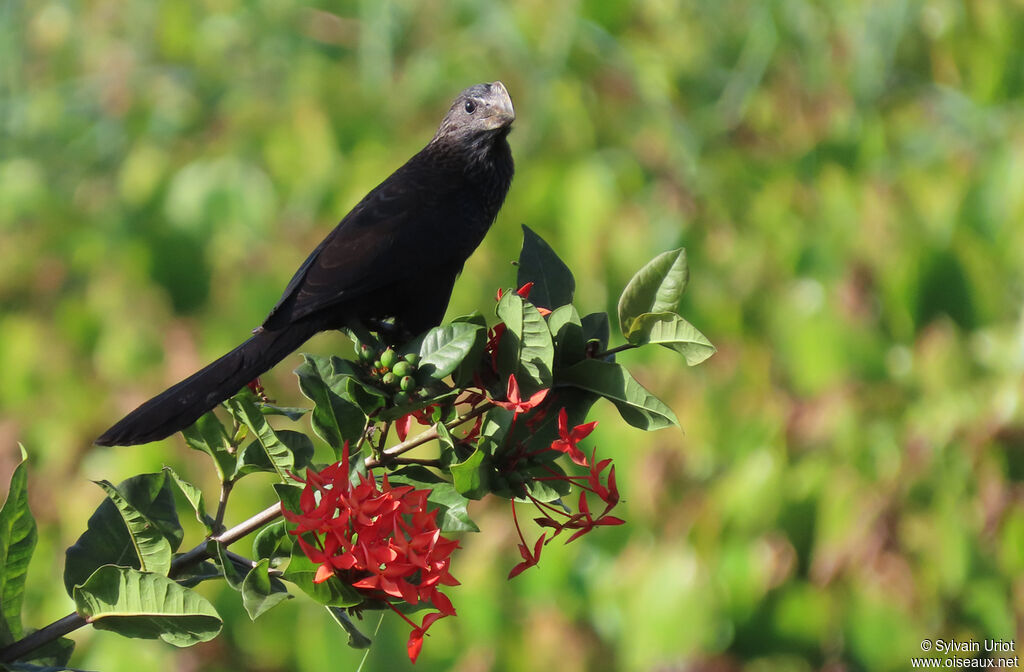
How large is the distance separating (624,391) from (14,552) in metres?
0.67

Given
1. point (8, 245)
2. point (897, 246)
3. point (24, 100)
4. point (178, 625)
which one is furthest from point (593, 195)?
point (178, 625)

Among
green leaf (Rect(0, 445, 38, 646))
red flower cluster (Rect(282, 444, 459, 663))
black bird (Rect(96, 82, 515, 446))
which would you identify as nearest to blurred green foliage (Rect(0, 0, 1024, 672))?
black bird (Rect(96, 82, 515, 446))

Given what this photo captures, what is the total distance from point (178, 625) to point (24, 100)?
445cm

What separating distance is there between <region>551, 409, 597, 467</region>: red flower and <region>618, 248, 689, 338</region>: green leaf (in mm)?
135

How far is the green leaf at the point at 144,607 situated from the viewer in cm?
110

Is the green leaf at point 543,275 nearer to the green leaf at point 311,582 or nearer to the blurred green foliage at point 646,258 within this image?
the green leaf at point 311,582

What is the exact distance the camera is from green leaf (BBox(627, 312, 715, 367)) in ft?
3.99

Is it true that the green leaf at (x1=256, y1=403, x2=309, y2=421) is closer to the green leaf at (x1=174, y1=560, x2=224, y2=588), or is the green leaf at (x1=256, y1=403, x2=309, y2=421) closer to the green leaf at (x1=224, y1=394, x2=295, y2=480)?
the green leaf at (x1=224, y1=394, x2=295, y2=480)

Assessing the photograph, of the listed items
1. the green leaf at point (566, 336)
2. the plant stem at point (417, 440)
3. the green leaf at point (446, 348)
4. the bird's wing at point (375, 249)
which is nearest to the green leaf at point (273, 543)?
the plant stem at point (417, 440)

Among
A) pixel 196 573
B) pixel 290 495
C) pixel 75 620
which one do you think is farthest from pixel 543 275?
pixel 75 620

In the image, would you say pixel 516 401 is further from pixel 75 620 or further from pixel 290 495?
pixel 75 620

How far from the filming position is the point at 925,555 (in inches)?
144

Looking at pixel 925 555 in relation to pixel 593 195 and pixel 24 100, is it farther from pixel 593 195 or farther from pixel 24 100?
pixel 24 100

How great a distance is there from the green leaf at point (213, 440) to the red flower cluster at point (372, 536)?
0.25 metres
